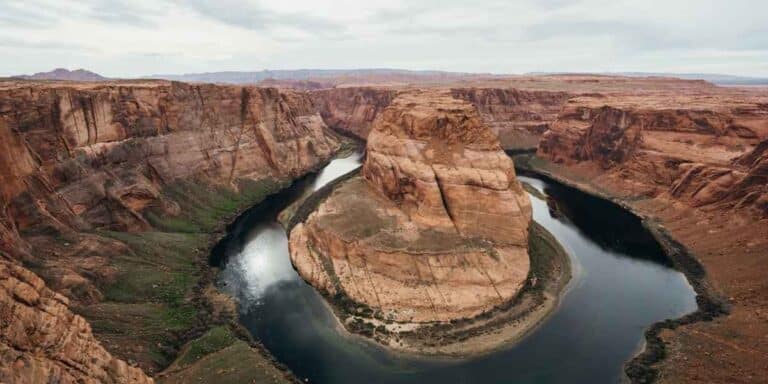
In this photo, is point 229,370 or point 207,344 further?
point 207,344

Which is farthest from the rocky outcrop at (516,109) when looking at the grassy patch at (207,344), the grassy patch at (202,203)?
the grassy patch at (207,344)

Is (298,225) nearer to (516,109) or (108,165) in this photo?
(108,165)

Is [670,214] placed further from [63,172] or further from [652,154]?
[63,172]

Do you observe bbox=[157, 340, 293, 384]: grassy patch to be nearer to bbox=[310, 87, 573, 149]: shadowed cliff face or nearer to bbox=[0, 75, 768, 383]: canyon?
bbox=[0, 75, 768, 383]: canyon

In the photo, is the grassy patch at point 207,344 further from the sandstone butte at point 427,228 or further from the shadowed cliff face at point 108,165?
the sandstone butte at point 427,228

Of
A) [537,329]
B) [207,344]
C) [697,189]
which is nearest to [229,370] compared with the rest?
[207,344]

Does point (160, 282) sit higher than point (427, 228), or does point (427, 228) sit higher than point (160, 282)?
point (427, 228)

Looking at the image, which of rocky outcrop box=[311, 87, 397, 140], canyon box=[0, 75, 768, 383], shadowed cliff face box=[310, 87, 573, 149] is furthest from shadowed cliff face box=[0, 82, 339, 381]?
rocky outcrop box=[311, 87, 397, 140]
